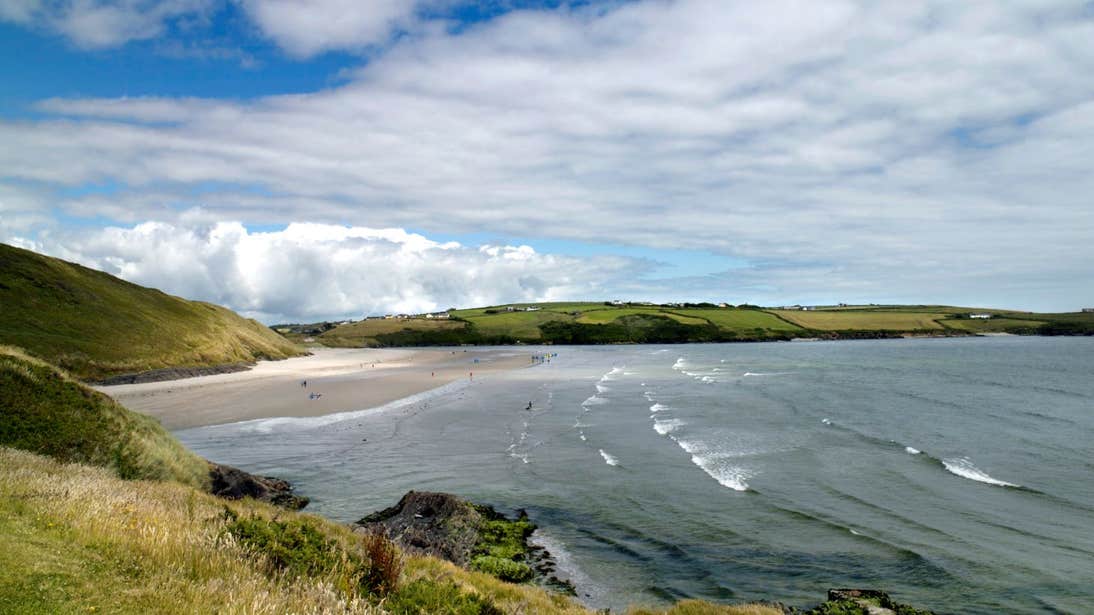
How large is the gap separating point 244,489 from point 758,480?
23.0 meters

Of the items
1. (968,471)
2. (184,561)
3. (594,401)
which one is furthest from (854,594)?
(594,401)

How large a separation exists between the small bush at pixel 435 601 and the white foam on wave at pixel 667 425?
3338 centimetres

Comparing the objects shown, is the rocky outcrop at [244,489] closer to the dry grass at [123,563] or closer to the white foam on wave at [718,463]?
the dry grass at [123,563]

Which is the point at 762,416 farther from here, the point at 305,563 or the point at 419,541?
the point at 305,563

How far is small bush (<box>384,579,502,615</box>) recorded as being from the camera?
10945 millimetres

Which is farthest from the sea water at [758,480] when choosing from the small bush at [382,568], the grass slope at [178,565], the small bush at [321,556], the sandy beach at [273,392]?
the small bush at [321,556]

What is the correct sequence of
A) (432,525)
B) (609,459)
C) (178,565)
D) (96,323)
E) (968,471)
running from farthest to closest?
(96,323), (609,459), (968,471), (432,525), (178,565)

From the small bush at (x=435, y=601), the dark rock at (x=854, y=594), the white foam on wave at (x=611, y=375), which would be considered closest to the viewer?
the small bush at (x=435, y=601)

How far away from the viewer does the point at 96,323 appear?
3401 inches

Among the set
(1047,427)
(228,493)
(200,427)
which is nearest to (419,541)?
(228,493)

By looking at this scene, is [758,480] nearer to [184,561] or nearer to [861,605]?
[861,605]

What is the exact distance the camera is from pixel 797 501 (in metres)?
27.4

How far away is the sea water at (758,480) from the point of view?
19391mm

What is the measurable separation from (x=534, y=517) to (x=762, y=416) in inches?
1267
